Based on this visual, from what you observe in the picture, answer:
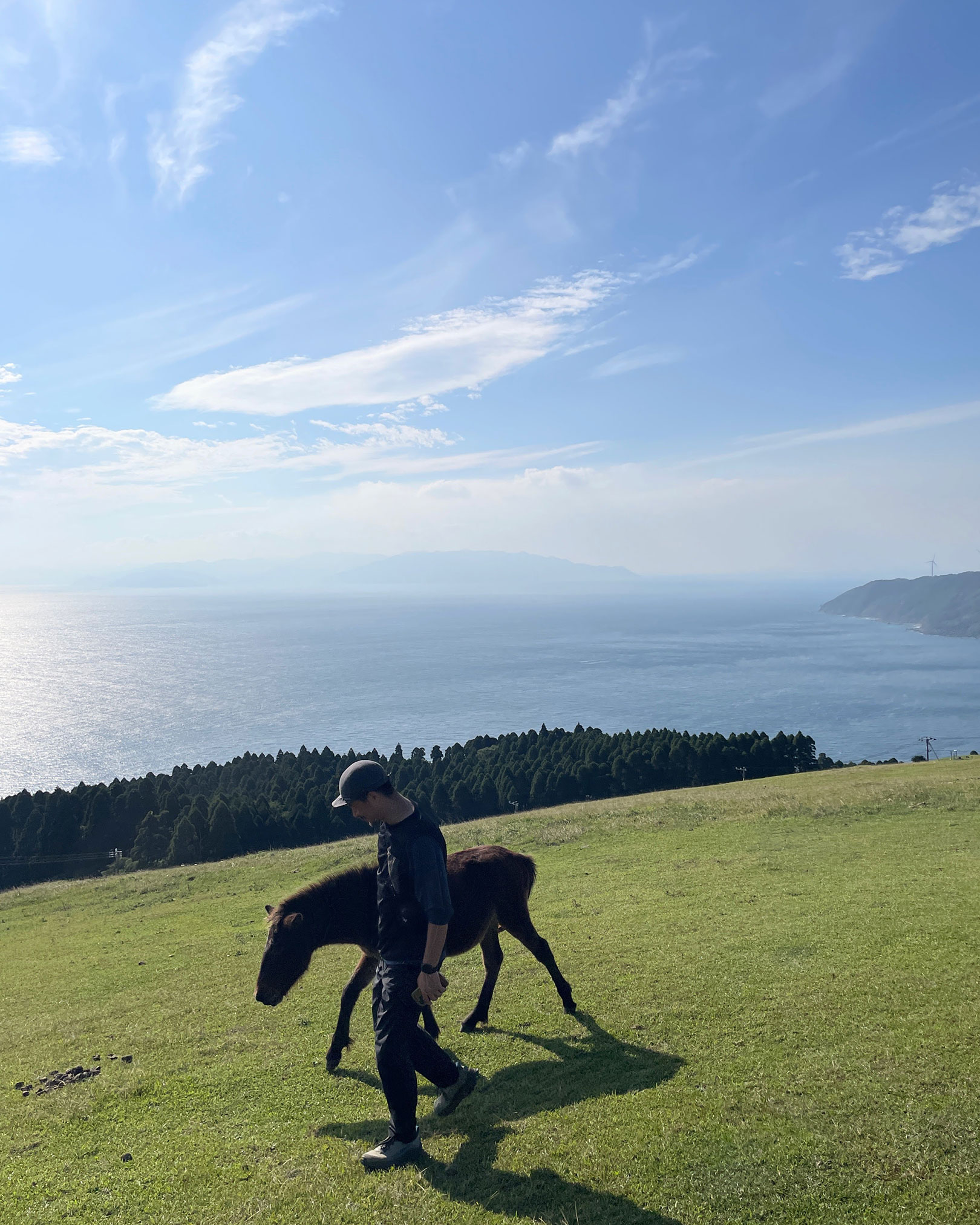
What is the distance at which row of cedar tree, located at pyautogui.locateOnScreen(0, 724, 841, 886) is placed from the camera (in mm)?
51656

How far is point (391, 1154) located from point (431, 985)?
1.20 metres

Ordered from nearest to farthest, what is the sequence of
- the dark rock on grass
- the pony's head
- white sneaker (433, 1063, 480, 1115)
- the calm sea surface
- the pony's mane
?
white sneaker (433, 1063, 480, 1115), the pony's head, the pony's mane, the dark rock on grass, the calm sea surface

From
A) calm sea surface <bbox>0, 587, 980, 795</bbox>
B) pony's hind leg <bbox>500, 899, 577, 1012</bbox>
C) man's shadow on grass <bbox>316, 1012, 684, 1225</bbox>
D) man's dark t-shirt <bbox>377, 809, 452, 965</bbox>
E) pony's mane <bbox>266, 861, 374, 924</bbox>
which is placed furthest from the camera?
calm sea surface <bbox>0, 587, 980, 795</bbox>

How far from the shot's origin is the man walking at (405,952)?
16.7 feet

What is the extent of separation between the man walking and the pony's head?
138 cm

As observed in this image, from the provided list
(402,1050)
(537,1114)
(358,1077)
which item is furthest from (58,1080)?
(537,1114)

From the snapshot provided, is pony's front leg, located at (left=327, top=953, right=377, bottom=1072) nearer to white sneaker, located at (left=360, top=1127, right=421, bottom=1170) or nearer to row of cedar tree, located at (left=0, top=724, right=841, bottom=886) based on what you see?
white sneaker, located at (left=360, top=1127, right=421, bottom=1170)

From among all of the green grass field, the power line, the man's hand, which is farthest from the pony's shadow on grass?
the power line

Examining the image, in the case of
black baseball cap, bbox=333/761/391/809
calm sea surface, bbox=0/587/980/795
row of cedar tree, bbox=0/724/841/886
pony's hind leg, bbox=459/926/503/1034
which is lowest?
calm sea surface, bbox=0/587/980/795

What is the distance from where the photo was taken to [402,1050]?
204 inches

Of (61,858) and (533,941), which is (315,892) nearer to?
(533,941)

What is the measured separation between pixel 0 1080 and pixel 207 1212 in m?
4.80

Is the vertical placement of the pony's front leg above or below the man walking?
below

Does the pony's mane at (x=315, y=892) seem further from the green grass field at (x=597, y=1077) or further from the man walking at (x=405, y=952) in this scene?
the green grass field at (x=597, y=1077)
